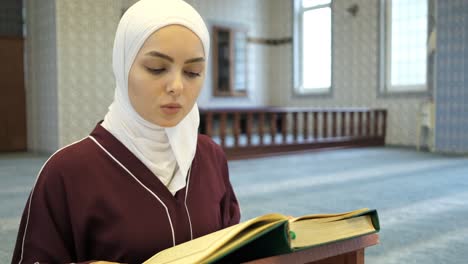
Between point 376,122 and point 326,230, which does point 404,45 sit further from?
point 326,230

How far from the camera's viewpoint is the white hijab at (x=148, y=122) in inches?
33.8

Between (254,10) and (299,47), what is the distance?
4.04 feet

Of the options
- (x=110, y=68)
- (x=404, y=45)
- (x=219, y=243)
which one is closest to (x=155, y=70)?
(x=219, y=243)

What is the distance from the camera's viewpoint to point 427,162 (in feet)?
18.9

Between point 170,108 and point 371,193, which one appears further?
point 371,193

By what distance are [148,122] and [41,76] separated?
663 cm

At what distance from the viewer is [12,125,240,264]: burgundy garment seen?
0.85 m

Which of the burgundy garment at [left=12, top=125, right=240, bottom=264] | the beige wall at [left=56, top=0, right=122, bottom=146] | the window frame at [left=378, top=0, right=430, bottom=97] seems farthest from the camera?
the window frame at [left=378, top=0, right=430, bottom=97]

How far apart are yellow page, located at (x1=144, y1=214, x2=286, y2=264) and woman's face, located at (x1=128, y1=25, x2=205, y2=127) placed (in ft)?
0.90

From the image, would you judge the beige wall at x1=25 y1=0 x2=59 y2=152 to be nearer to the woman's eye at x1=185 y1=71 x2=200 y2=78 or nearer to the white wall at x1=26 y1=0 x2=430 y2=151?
the white wall at x1=26 y1=0 x2=430 y2=151

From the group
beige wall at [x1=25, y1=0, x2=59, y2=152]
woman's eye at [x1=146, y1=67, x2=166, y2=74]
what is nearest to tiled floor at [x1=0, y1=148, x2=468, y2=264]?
beige wall at [x1=25, y1=0, x2=59, y2=152]

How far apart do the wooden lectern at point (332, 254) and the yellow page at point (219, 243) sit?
0.12 feet

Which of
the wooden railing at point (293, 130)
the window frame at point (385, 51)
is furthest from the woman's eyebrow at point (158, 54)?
the window frame at point (385, 51)

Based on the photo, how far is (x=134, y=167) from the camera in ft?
2.93
